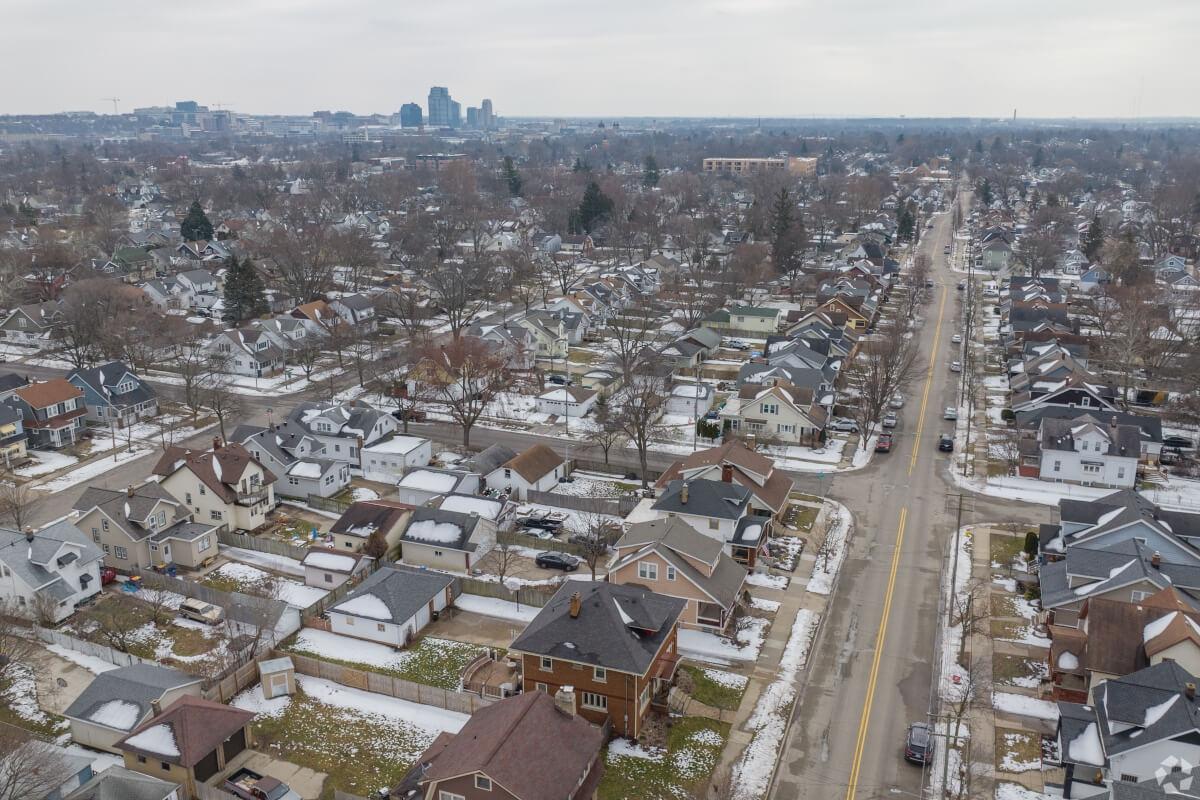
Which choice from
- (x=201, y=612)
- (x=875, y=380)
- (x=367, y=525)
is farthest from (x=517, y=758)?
(x=875, y=380)

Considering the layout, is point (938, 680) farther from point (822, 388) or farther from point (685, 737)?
point (822, 388)

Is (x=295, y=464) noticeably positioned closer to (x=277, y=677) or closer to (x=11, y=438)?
(x=11, y=438)

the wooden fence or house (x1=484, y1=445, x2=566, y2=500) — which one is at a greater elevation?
house (x1=484, y1=445, x2=566, y2=500)

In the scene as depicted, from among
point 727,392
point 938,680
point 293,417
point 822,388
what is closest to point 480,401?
point 293,417

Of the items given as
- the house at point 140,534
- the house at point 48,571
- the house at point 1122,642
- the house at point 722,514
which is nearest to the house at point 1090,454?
the house at point 1122,642

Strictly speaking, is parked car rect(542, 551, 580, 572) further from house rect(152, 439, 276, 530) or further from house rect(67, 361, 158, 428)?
house rect(67, 361, 158, 428)

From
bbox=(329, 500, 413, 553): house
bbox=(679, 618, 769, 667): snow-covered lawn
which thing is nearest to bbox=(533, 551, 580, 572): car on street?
bbox=(329, 500, 413, 553): house

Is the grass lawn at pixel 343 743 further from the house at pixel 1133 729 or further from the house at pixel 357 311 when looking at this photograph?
the house at pixel 357 311
